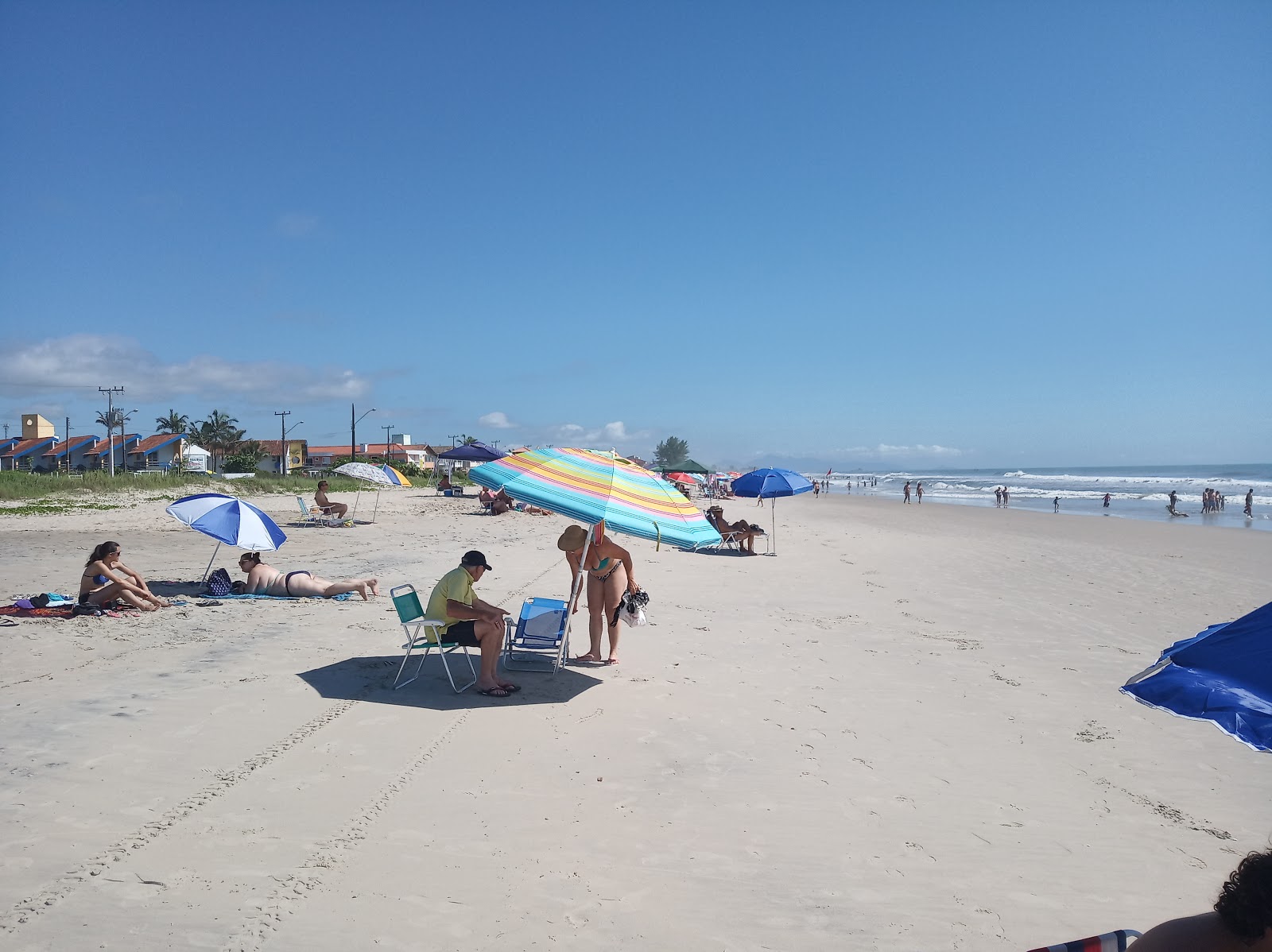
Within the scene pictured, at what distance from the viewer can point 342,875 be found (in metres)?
3.28

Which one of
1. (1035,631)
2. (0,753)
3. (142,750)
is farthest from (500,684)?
(1035,631)

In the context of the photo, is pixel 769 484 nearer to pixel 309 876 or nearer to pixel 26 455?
pixel 309 876

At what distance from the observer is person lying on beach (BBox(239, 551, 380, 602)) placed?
9102mm

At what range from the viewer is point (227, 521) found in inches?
346

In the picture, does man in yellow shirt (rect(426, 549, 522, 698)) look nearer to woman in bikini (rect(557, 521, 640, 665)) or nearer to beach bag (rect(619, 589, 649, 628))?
woman in bikini (rect(557, 521, 640, 665))

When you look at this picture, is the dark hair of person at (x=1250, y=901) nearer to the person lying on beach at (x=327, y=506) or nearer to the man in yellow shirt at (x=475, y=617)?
the man in yellow shirt at (x=475, y=617)

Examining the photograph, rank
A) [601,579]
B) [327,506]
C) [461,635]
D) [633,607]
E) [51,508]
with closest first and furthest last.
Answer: [461,635] → [633,607] → [601,579] → [327,506] → [51,508]

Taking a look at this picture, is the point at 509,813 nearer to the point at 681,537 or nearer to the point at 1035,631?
the point at 681,537

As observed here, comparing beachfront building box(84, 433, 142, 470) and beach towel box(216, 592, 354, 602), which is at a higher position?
beachfront building box(84, 433, 142, 470)

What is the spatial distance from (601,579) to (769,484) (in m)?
8.57

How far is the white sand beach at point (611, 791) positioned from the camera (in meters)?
3.07

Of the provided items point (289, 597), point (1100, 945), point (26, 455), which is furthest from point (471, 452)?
point (26, 455)

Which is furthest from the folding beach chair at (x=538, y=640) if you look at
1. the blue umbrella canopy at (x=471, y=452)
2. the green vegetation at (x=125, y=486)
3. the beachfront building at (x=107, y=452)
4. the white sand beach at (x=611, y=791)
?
the beachfront building at (x=107, y=452)

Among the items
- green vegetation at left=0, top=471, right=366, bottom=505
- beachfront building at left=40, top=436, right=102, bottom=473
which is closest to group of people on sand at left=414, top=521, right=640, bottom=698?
green vegetation at left=0, top=471, right=366, bottom=505
